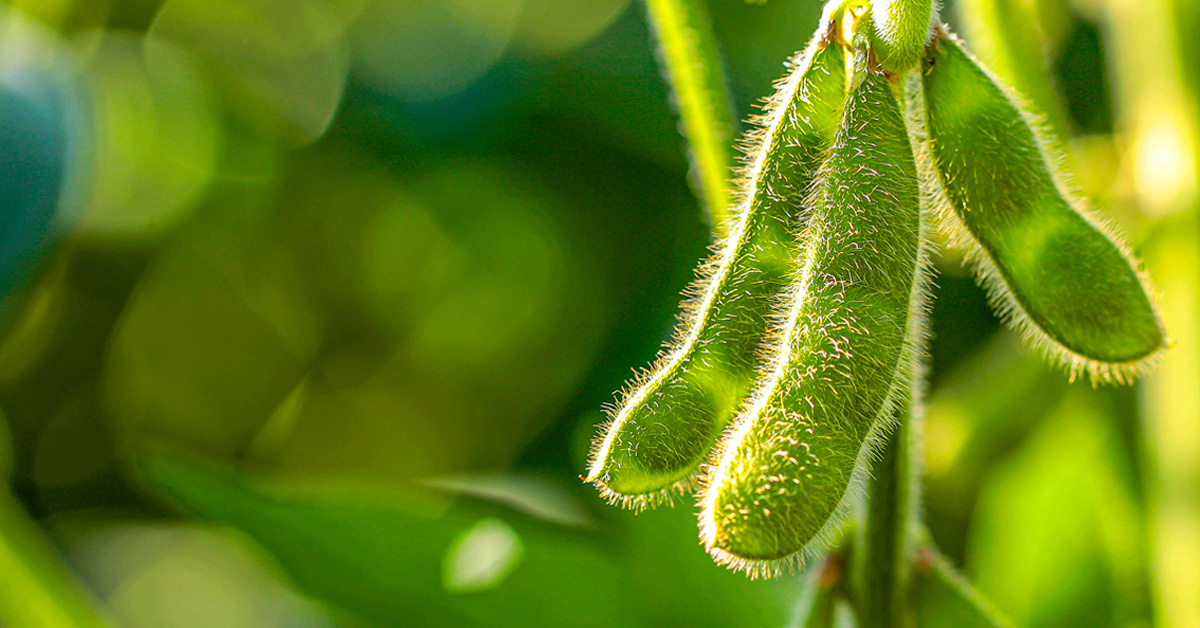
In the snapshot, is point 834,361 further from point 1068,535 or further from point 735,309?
point 1068,535

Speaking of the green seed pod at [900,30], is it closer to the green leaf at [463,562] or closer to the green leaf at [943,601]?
the green leaf at [943,601]

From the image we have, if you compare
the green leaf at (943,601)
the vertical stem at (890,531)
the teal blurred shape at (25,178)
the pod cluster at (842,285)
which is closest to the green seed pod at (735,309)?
the pod cluster at (842,285)

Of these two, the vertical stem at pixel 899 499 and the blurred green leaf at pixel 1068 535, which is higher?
the vertical stem at pixel 899 499

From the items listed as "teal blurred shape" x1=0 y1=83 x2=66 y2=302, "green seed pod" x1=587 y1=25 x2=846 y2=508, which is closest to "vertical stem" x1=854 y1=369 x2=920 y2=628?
"green seed pod" x1=587 y1=25 x2=846 y2=508

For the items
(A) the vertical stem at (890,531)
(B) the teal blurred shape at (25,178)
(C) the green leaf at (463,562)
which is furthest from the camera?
(B) the teal blurred shape at (25,178)

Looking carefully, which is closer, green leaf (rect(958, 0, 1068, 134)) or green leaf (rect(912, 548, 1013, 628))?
green leaf (rect(912, 548, 1013, 628))

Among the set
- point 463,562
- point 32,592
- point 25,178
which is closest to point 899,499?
point 463,562

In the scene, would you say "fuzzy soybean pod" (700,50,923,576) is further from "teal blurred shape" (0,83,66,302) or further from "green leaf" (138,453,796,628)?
"teal blurred shape" (0,83,66,302)
